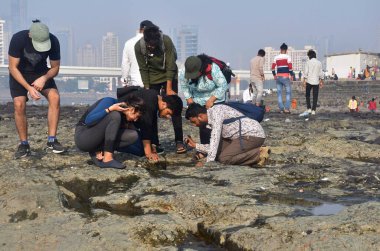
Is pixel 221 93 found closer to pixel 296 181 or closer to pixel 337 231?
pixel 296 181

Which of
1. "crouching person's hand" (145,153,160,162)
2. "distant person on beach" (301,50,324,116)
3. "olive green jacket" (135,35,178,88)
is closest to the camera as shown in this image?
"crouching person's hand" (145,153,160,162)

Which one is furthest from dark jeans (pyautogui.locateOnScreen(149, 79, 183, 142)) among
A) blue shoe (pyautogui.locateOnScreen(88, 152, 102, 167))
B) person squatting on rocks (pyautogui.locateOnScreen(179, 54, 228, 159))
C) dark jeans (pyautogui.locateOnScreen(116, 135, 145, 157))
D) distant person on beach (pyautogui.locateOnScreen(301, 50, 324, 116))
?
distant person on beach (pyautogui.locateOnScreen(301, 50, 324, 116))

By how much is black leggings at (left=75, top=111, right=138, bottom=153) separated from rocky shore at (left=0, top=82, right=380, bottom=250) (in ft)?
0.85

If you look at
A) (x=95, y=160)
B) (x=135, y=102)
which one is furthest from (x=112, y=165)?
(x=135, y=102)

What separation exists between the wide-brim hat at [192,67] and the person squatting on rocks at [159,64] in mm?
370

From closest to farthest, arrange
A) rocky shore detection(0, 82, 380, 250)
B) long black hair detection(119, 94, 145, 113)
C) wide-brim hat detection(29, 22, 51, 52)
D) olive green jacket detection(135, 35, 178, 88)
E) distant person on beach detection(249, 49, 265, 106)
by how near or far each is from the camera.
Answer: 1. rocky shore detection(0, 82, 380, 250)
2. long black hair detection(119, 94, 145, 113)
3. wide-brim hat detection(29, 22, 51, 52)
4. olive green jacket detection(135, 35, 178, 88)
5. distant person on beach detection(249, 49, 265, 106)

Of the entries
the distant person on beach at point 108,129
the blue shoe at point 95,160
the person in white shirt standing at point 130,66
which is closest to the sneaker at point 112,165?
the distant person on beach at point 108,129

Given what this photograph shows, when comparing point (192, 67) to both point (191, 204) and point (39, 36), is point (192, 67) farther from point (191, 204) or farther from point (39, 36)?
point (191, 204)

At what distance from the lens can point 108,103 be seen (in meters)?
5.46

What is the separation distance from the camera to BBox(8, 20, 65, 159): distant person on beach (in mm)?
5781

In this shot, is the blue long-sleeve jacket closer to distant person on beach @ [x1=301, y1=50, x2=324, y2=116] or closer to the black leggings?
the black leggings

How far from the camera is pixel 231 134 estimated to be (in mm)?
5668

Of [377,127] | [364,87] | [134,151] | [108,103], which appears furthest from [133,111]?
[364,87]

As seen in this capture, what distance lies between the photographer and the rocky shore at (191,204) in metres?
3.28
